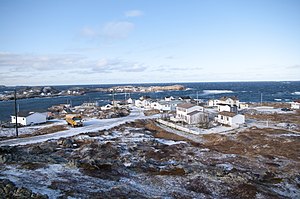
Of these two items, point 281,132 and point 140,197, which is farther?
point 281,132

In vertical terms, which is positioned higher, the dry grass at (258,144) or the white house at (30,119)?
the white house at (30,119)

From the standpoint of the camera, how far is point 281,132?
141ft

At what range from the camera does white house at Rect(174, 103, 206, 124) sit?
174ft

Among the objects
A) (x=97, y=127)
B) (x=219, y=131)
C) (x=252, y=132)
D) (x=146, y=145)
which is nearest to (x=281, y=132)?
(x=252, y=132)

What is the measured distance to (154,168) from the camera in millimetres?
24531

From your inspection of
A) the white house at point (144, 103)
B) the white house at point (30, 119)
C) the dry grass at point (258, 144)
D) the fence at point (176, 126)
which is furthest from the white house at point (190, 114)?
the white house at point (30, 119)

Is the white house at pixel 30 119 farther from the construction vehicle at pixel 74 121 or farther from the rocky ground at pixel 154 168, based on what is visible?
the rocky ground at pixel 154 168

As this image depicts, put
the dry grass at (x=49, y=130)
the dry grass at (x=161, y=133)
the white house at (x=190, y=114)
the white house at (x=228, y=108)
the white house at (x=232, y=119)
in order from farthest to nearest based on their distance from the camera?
the white house at (x=228, y=108) → the white house at (x=190, y=114) → the white house at (x=232, y=119) → the dry grass at (x=49, y=130) → the dry grass at (x=161, y=133)

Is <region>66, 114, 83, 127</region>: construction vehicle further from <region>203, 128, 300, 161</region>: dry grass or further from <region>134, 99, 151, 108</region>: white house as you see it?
<region>134, 99, 151, 108</region>: white house

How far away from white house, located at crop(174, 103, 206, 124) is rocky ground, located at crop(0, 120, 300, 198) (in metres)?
13.0

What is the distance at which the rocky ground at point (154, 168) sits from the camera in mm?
18062

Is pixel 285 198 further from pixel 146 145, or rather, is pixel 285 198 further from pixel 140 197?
pixel 146 145

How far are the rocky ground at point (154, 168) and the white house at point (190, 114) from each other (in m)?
13.0

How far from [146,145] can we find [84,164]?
A: 1231cm
